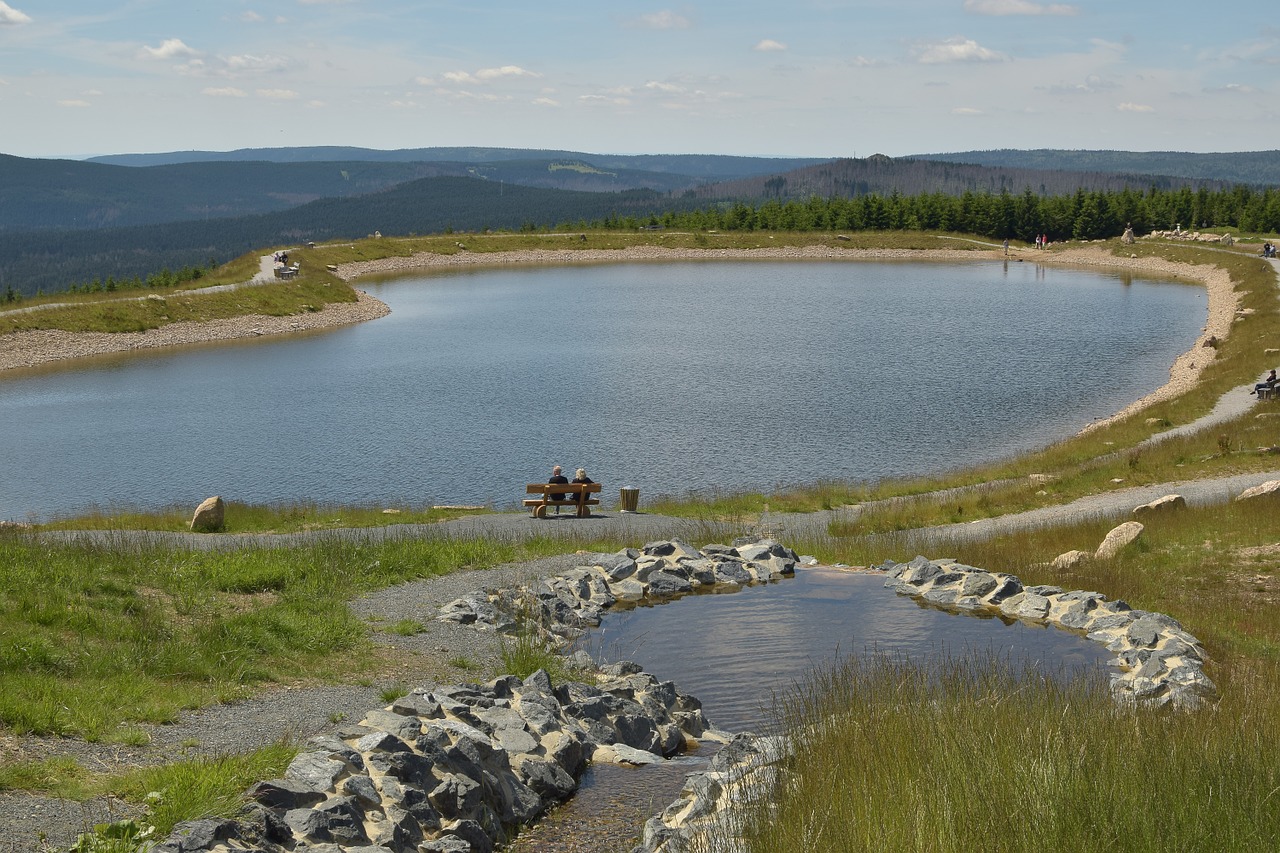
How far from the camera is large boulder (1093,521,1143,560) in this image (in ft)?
64.7

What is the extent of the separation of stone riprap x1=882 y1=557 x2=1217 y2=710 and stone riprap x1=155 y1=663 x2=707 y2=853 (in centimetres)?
518

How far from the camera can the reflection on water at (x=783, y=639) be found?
566 inches

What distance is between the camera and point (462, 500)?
30.0m

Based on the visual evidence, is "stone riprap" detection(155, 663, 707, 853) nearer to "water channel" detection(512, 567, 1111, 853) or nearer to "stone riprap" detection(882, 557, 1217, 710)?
"water channel" detection(512, 567, 1111, 853)

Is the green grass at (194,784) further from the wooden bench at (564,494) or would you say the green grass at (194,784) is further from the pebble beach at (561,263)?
the pebble beach at (561,263)

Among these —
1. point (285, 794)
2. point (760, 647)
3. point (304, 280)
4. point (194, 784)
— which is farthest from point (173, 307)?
point (285, 794)

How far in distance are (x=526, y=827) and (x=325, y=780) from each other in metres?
2.10

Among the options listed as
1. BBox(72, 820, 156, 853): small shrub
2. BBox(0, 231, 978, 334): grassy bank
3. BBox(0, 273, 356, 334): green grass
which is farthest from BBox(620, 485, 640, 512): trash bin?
BBox(0, 231, 978, 334): grassy bank

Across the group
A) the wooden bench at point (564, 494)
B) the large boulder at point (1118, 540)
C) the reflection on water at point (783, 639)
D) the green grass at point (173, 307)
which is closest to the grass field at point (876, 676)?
the large boulder at point (1118, 540)

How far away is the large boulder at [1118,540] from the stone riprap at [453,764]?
9511mm

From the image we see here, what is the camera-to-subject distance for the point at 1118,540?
19922 mm

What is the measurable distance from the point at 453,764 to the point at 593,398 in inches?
1412

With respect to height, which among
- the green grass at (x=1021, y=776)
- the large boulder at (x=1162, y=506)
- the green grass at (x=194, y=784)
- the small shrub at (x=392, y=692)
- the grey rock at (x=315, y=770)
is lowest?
the small shrub at (x=392, y=692)

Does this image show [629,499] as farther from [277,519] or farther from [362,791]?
[362,791]
